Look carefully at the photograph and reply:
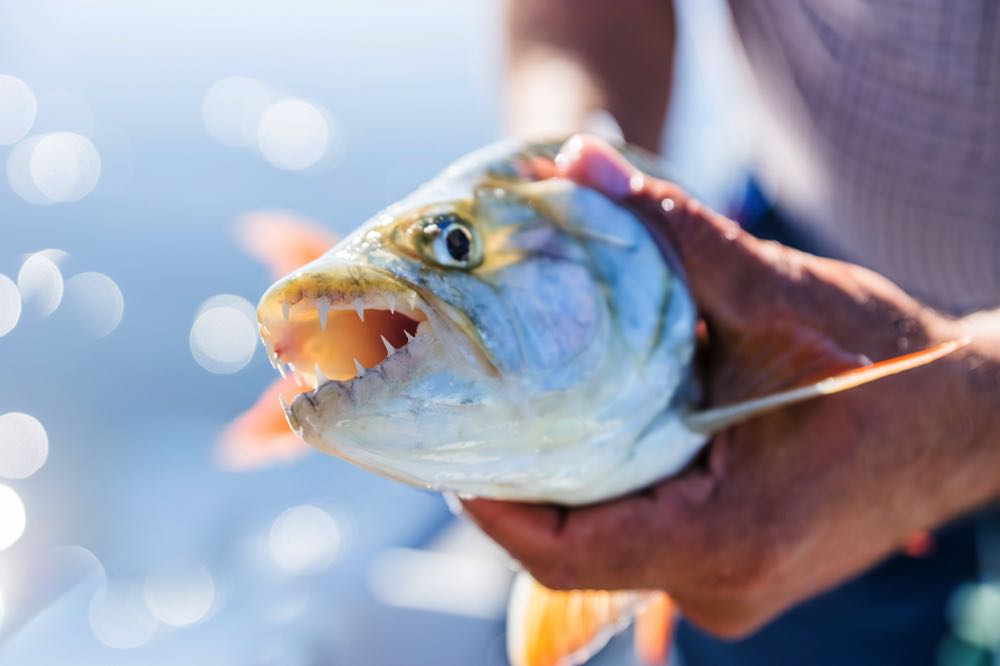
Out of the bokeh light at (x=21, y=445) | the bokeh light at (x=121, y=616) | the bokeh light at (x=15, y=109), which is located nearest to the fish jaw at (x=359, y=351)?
the bokeh light at (x=121, y=616)

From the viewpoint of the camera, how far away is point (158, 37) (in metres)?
10.7

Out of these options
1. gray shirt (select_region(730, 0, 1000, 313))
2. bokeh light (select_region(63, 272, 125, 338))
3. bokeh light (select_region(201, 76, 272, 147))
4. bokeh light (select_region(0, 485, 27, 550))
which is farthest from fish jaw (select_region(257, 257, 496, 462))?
bokeh light (select_region(201, 76, 272, 147))

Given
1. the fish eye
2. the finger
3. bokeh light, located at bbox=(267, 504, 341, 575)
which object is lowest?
bokeh light, located at bbox=(267, 504, 341, 575)

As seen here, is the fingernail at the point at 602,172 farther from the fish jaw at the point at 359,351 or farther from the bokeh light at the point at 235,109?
the bokeh light at the point at 235,109

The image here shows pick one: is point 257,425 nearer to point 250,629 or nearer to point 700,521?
point 700,521

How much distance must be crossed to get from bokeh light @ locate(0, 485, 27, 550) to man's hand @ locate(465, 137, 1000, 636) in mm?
3072

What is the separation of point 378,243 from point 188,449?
3795 mm

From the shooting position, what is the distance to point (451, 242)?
4.45 ft

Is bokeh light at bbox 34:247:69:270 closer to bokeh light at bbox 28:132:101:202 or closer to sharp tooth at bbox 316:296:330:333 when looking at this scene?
bokeh light at bbox 28:132:101:202

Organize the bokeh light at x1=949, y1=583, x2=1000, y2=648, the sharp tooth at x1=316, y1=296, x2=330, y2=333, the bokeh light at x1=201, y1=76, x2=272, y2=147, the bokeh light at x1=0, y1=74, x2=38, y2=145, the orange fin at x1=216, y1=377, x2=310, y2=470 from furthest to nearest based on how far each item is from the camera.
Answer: the bokeh light at x1=201, y1=76, x2=272, y2=147 → the bokeh light at x1=0, y1=74, x2=38, y2=145 → the bokeh light at x1=949, y1=583, x2=1000, y2=648 → the orange fin at x1=216, y1=377, x2=310, y2=470 → the sharp tooth at x1=316, y1=296, x2=330, y2=333

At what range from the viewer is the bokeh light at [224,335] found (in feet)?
18.5

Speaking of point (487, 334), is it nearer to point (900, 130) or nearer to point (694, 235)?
point (694, 235)

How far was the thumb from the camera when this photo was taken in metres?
1.50

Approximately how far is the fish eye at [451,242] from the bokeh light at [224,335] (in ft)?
14.6
